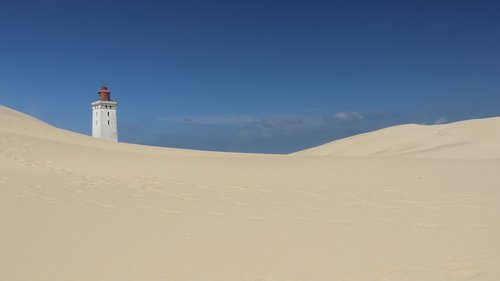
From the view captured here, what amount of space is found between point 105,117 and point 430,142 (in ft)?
160

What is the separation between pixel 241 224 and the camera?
7828 millimetres

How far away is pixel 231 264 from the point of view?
5.62 meters

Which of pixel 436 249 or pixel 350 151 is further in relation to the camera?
pixel 350 151

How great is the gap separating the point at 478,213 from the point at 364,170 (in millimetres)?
7715

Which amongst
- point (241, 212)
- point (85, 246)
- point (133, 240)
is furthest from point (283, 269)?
point (241, 212)

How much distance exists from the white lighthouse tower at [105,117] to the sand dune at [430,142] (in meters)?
37.1

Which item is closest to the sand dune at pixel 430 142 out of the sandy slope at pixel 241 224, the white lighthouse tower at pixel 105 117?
the sandy slope at pixel 241 224

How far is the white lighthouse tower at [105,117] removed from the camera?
64312mm

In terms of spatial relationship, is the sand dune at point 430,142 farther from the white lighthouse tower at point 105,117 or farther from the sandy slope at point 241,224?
the white lighthouse tower at point 105,117

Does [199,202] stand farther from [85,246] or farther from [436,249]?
[436,249]

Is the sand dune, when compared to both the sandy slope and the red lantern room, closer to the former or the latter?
the sandy slope

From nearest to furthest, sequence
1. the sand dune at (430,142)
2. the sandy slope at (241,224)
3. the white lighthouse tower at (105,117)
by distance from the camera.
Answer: the sandy slope at (241,224) < the sand dune at (430,142) < the white lighthouse tower at (105,117)

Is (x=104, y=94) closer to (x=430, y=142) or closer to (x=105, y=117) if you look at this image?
(x=105, y=117)

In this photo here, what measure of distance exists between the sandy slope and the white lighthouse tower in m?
50.4
